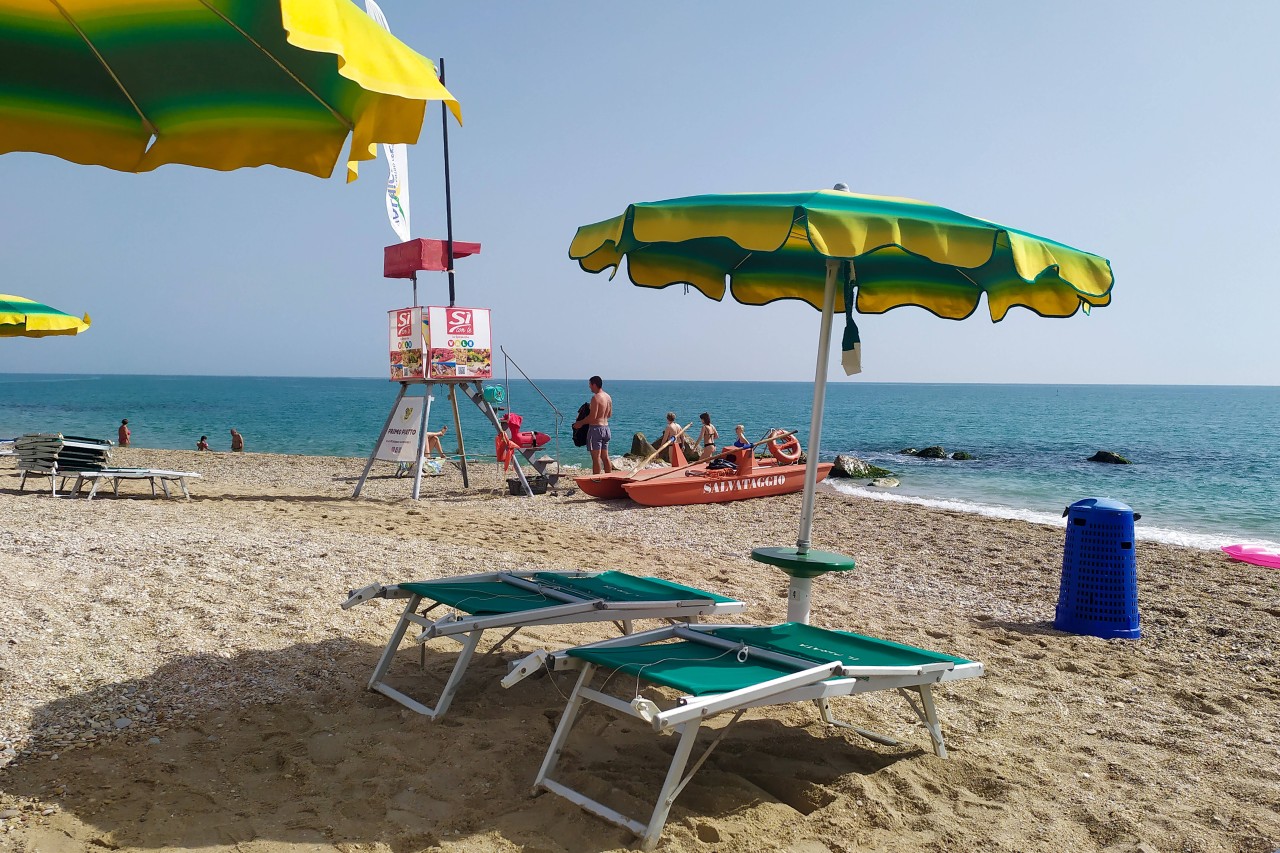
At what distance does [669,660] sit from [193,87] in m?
2.49

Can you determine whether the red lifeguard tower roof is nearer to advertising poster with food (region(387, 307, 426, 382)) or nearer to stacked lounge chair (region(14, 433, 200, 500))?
advertising poster with food (region(387, 307, 426, 382))

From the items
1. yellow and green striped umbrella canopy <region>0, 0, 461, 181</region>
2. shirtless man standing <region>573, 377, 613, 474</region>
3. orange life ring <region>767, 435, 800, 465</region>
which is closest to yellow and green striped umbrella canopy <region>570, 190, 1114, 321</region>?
yellow and green striped umbrella canopy <region>0, 0, 461, 181</region>

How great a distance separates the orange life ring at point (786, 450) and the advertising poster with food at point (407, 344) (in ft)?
19.2

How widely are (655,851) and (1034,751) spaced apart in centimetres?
→ 191

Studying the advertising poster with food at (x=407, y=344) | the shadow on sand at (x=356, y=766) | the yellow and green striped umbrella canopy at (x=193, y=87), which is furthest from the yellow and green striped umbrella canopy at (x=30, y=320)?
the yellow and green striped umbrella canopy at (x=193, y=87)

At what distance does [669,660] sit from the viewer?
10.7ft

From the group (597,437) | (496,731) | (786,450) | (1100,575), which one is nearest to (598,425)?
(597,437)

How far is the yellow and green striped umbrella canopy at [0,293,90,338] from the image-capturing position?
10203 mm

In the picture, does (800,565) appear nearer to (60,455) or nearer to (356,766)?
(356,766)

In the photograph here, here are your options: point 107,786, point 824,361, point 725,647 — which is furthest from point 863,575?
point 107,786

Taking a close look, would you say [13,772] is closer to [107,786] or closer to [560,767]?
[107,786]

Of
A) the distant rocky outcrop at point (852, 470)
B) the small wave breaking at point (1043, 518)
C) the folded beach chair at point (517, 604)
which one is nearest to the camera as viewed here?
the folded beach chair at point (517, 604)

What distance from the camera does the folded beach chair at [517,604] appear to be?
370 cm

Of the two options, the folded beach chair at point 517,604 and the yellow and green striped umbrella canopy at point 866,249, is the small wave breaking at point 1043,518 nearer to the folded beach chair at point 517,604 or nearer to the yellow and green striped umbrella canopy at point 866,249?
the yellow and green striped umbrella canopy at point 866,249
